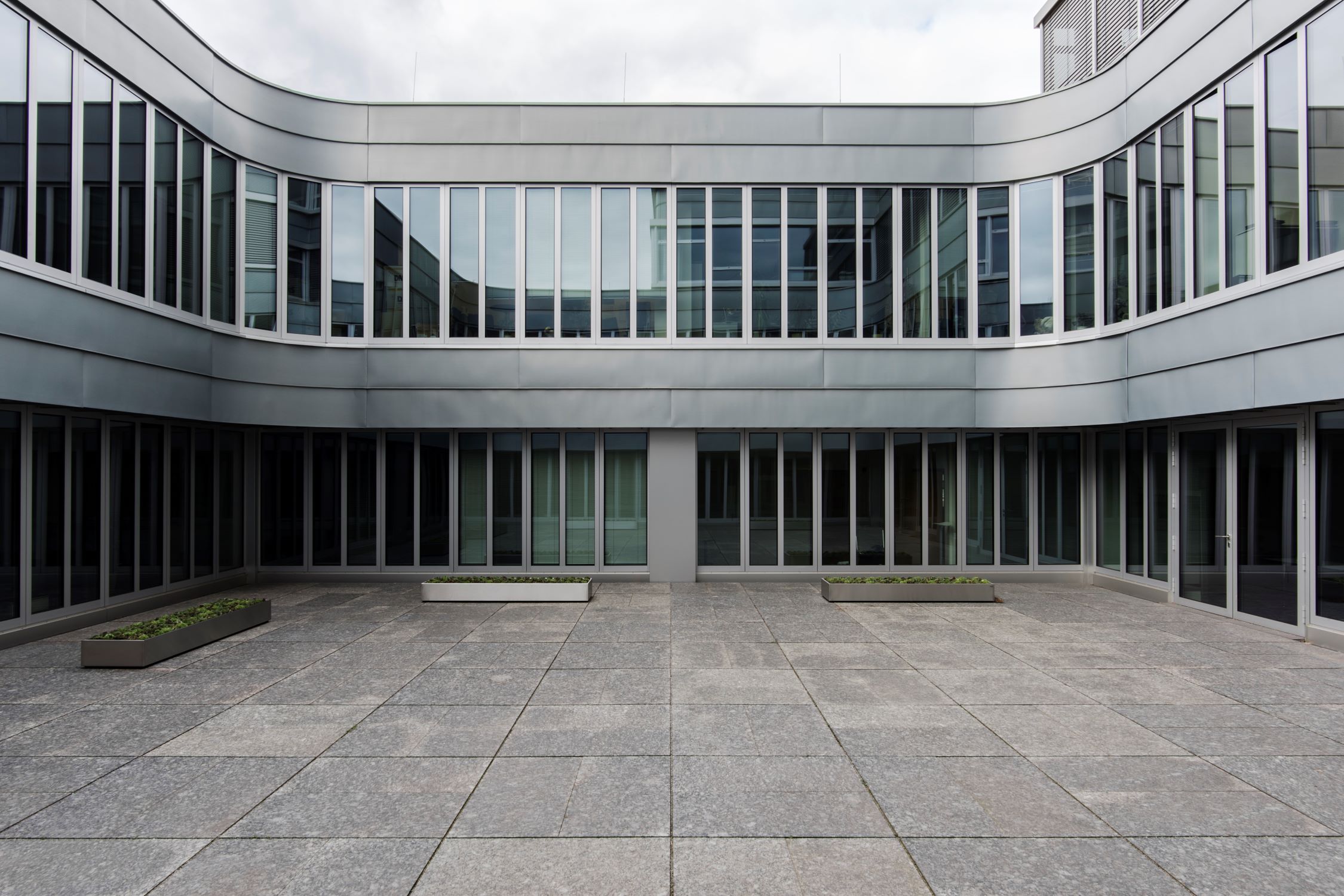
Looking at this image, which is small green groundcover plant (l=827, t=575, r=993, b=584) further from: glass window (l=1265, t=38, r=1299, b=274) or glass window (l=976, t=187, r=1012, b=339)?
glass window (l=1265, t=38, r=1299, b=274)

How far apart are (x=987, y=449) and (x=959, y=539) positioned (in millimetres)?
2066

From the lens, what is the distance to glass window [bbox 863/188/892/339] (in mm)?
14508

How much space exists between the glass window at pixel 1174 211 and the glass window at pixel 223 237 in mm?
17191

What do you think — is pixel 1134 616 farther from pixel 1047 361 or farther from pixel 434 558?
pixel 434 558

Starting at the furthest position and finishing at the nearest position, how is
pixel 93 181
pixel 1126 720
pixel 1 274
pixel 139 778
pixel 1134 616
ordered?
pixel 1134 616, pixel 93 181, pixel 1 274, pixel 1126 720, pixel 139 778

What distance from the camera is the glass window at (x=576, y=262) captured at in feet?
47.3

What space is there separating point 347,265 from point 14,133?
5.53 m

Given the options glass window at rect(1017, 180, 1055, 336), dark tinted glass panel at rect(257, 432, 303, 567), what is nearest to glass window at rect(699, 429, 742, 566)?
glass window at rect(1017, 180, 1055, 336)

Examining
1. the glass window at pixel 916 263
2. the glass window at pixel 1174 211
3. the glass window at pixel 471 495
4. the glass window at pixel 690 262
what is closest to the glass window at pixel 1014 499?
the glass window at pixel 916 263

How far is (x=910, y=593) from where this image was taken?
1278 centimetres

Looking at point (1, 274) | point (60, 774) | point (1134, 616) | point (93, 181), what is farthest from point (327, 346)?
point (1134, 616)

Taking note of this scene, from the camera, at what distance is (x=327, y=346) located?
14070 millimetres

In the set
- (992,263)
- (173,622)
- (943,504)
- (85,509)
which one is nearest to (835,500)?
(943,504)

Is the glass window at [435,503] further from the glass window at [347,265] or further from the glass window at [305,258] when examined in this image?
the glass window at [305,258]
